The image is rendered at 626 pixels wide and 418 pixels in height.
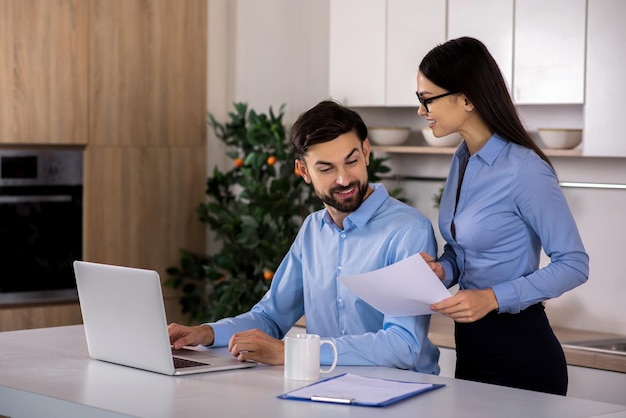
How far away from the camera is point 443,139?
4.51 meters

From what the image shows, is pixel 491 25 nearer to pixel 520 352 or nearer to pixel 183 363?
pixel 520 352

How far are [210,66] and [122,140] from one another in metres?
0.65

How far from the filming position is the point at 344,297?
269 cm

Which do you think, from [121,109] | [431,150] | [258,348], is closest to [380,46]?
[431,150]

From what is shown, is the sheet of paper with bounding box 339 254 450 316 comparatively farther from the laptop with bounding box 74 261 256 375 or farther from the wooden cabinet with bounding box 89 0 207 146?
the wooden cabinet with bounding box 89 0 207 146

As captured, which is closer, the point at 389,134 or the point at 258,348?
the point at 258,348

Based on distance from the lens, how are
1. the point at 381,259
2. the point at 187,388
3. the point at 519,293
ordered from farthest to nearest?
the point at 381,259 < the point at 519,293 < the point at 187,388

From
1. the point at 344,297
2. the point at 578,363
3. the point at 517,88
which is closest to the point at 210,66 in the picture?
the point at 517,88

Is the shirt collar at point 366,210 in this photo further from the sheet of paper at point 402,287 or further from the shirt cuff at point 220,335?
the shirt cuff at point 220,335

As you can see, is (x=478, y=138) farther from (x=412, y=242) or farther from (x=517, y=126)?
(x=412, y=242)

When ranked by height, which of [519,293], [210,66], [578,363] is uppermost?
[210,66]

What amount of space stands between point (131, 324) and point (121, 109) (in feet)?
8.56

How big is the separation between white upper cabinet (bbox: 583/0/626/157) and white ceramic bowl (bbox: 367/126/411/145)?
1.01m

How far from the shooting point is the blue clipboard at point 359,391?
2059 millimetres
